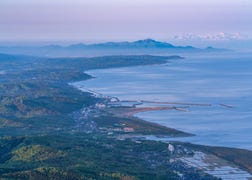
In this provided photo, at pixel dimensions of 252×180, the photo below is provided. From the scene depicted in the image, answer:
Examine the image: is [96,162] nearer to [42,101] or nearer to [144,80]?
[42,101]

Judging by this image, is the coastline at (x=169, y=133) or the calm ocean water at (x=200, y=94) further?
the calm ocean water at (x=200, y=94)

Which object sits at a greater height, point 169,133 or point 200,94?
point 200,94

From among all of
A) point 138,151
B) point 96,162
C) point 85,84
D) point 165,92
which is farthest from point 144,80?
point 96,162

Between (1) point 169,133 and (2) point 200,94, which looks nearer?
(1) point 169,133

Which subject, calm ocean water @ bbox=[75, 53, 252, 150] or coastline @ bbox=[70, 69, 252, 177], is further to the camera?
calm ocean water @ bbox=[75, 53, 252, 150]

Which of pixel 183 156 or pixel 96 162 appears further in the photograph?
pixel 183 156

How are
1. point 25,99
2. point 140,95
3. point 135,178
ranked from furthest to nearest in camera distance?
point 140,95, point 25,99, point 135,178

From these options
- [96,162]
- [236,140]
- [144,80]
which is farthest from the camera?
[144,80]

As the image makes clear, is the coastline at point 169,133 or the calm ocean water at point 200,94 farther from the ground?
the calm ocean water at point 200,94
